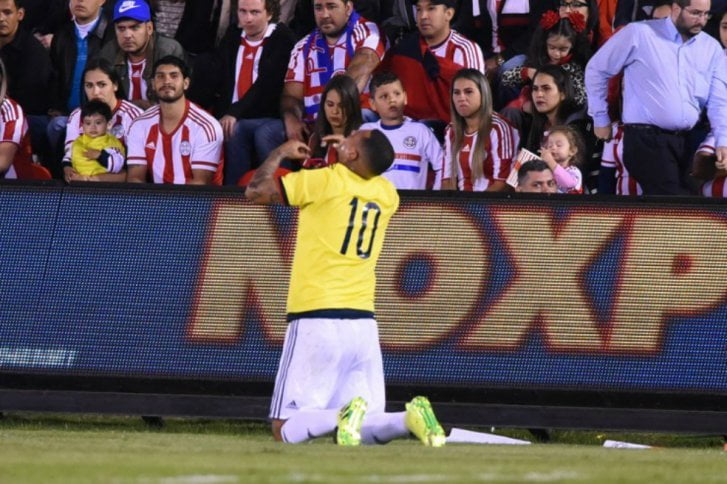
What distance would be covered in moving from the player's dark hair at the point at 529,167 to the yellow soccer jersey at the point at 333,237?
2.67m

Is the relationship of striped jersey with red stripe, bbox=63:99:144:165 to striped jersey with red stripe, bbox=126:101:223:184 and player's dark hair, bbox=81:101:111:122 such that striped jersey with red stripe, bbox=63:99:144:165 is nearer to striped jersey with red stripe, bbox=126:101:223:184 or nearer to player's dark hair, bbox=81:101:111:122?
player's dark hair, bbox=81:101:111:122

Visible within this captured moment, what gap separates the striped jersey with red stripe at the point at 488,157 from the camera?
12398 mm

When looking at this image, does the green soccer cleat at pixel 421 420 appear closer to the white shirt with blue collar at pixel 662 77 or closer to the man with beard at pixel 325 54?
the white shirt with blue collar at pixel 662 77

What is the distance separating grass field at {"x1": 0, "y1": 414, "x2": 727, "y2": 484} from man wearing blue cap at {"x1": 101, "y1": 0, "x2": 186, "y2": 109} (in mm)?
4731

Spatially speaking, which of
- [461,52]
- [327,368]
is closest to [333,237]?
[327,368]

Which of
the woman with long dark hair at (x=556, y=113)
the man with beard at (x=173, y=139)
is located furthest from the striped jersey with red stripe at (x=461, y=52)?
the man with beard at (x=173, y=139)

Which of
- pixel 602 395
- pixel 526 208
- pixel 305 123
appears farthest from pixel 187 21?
pixel 602 395

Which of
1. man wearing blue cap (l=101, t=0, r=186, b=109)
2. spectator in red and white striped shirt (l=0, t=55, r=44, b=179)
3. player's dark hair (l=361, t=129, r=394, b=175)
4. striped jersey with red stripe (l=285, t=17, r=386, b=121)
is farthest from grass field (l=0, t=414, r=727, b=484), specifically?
man wearing blue cap (l=101, t=0, r=186, b=109)

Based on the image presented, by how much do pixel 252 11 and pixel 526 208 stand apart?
13.4 feet

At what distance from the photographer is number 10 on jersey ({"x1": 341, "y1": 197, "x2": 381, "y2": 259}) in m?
9.17

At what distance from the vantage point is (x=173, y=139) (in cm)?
1294

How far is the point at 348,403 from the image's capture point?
8.92 m

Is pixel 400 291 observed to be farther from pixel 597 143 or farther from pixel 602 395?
pixel 597 143

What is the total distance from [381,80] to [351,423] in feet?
15.4
